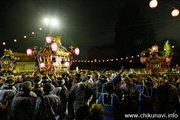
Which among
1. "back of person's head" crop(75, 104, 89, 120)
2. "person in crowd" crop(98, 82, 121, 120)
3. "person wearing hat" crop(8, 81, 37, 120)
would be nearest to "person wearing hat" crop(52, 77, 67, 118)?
"person wearing hat" crop(8, 81, 37, 120)

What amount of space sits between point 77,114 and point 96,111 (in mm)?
332

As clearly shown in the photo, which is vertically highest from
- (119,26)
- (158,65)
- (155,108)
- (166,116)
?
(119,26)

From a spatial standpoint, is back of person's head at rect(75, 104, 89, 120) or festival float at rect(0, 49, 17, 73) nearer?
back of person's head at rect(75, 104, 89, 120)

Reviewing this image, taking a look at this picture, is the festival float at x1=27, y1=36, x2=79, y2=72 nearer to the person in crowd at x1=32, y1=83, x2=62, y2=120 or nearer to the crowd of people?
the crowd of people

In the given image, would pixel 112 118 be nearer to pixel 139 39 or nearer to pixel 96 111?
pixel 96 111

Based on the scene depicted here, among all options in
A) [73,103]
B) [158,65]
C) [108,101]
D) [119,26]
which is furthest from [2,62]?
[119,26]

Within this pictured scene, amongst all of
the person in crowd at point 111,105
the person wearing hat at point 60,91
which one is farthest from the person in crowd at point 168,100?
the person wearing hat at point 60,91

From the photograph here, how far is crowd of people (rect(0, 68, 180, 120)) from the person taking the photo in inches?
124

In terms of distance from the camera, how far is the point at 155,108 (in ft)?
15.8

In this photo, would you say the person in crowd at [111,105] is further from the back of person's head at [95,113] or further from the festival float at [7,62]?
the festival float at [7,62]

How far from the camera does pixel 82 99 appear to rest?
167 inches

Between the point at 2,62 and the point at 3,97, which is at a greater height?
the point at 2,62

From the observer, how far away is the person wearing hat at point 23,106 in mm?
3139

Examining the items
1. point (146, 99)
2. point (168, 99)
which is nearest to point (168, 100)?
point (168, 99)
